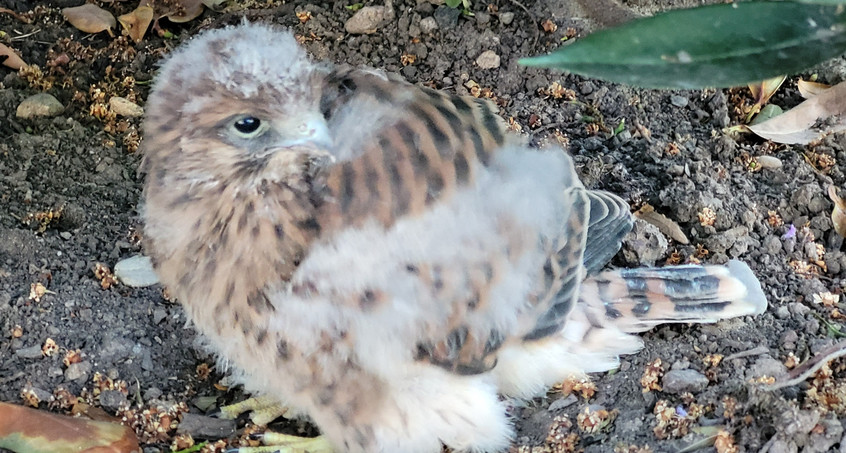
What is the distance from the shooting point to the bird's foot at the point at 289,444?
2.29 meters

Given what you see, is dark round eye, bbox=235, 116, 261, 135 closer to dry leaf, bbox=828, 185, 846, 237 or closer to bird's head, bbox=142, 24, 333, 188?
bird's head, bbox=142, 24, 333, 188

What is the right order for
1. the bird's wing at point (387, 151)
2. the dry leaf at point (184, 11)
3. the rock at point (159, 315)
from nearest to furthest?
the bird's wing at point (387, 151)
the rock at point (159, 315)
the dry leaf at point (184, 11)

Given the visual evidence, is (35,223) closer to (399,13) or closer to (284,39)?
(284,39)

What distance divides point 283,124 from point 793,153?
1.79 metres

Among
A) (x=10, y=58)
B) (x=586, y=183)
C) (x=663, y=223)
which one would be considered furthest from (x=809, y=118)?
(x=10, y=58)

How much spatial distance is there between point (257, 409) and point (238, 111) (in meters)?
1.00

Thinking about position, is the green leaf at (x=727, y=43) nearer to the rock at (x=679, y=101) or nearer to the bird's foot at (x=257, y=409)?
the bird's foot at (x=257, y=409)

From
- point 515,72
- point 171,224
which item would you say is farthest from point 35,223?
point 515,72

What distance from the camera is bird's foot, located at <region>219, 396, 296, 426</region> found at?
92.0 inches

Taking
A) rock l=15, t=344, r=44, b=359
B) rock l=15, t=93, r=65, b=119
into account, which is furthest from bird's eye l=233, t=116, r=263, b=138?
rock l=15, t=93, r=65, b=119

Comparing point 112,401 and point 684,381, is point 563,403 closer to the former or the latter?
point 684,381

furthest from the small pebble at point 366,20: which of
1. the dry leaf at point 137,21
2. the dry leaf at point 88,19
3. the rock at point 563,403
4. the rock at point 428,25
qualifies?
the rock at point 563,403

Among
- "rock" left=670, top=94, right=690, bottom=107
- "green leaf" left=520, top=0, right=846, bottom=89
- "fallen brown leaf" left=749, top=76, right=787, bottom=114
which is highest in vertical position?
"green leaf" left=520, top=0, right=846, bottom=89

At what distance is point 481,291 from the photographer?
1985 mm
